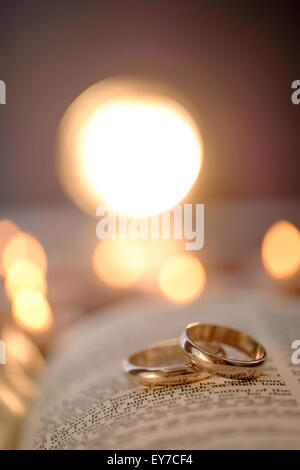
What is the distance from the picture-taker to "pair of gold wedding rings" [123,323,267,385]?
51cm

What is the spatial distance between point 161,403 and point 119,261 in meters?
0.80

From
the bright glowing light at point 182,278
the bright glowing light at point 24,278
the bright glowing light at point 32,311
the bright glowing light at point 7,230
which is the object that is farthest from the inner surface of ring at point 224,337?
the bright glowing light at point 7,230

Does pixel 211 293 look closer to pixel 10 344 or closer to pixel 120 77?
pixel 10 344

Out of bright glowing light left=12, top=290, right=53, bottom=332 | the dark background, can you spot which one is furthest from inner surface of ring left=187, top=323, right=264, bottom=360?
the dark background

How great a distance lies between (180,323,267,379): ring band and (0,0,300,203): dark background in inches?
26.1

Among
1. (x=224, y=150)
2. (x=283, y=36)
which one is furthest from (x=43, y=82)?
(x=283, y=36)

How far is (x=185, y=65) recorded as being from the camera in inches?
48.5

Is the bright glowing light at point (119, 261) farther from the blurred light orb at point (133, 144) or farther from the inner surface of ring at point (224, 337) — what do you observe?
the inner surface of ring at point (224, 337)

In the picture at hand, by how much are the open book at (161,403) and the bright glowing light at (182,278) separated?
0.26m

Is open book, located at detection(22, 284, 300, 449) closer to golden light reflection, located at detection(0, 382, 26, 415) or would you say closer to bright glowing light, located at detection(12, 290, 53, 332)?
golden light reflection, located at detection(0, 382, 26, 415)

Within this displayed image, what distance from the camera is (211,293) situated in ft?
3.35

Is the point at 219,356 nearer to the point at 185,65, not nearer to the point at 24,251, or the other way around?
the point at 24,251
